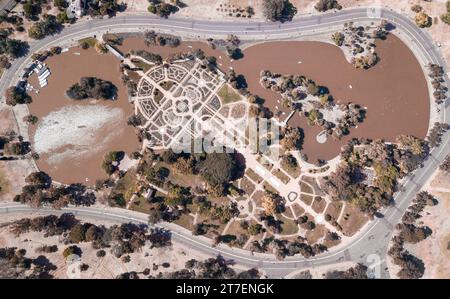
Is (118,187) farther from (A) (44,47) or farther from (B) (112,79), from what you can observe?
(A) (44,47)

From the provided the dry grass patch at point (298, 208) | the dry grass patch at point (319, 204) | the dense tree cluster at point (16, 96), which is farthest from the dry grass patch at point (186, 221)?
the dense tree cluster at point (16, 96)

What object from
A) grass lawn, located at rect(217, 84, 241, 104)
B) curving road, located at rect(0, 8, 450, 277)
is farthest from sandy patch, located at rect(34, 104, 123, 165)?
grass lawn, located at rect(217, 84, 241, 104)

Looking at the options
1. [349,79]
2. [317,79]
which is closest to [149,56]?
[317,79]

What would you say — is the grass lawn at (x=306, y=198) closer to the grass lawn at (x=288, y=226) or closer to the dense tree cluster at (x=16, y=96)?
the grass lawn at (x=288, y=226)

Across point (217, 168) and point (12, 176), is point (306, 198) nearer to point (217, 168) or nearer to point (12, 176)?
point (217, 168)

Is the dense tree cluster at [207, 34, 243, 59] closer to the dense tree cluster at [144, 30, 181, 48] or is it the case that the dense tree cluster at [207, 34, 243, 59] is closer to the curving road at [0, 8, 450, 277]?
the curving road at [0, 8, 450, 277]

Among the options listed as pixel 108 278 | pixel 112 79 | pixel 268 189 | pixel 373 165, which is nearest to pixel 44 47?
pixel 112 79
